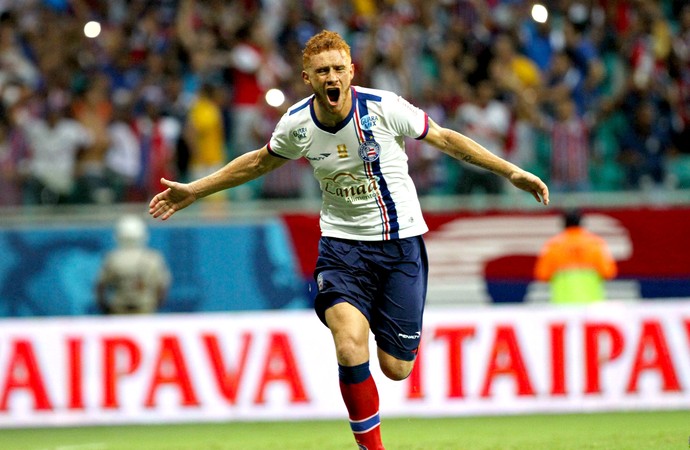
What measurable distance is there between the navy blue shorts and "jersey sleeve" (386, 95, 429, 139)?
25.7 inches

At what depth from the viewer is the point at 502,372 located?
11.6m

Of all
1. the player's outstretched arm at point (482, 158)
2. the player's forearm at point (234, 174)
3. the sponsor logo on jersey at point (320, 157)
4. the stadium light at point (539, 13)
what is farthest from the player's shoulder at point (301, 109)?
the stadium light at point (539, 13)

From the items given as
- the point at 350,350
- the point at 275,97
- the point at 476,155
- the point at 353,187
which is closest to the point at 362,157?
the point at 353,187

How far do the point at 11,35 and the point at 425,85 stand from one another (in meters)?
5.35

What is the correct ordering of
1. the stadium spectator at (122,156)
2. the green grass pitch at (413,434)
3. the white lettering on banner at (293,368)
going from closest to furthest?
the green grass pitch at (413,434) < the white lettering on banner at (293,368) < the stadium spectator at (122,156)

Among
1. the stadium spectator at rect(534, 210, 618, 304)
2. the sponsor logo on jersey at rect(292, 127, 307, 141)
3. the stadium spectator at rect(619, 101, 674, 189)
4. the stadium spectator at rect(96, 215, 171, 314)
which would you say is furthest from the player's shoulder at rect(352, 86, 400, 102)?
the stadium spectator at rect(619, 101, 674, 189)

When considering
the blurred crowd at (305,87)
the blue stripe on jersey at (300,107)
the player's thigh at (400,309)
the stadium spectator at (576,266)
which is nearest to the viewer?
the blue stripe on jersey at (300,107)

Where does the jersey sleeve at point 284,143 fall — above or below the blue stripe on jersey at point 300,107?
below

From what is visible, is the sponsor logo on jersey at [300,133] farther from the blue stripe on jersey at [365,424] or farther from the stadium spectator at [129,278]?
the stadium spectator at [129,278]

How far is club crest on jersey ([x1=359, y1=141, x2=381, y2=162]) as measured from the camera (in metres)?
6.93

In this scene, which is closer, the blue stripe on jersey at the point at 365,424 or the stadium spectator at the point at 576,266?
the blue stripe on jersey at the point at 365,424

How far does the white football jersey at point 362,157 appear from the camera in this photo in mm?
6938

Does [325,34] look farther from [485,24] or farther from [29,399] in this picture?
[485,24]

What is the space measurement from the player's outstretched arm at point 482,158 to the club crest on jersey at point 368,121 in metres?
0.34
